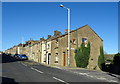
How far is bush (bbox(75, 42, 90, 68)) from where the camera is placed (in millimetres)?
36469

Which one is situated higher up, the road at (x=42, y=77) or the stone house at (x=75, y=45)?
the stone house at (x=75, y=45)

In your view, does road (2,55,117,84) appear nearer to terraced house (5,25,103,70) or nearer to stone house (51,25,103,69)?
terraced house (5,25,103,70)

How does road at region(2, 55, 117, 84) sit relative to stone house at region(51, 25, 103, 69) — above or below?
below

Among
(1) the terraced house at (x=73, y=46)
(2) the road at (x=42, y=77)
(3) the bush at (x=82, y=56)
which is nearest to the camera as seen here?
(2) the road at (x=42, y=77)

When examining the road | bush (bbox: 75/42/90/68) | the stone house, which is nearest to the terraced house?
the stone house

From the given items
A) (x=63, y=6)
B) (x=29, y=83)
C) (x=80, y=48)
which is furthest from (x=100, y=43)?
(x=29, y=83)

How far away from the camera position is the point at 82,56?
121ft

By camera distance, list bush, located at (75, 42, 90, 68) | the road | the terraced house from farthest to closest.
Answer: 1. the terraced house
2. bush, located at (75, 42, 90, 68)
3. the road

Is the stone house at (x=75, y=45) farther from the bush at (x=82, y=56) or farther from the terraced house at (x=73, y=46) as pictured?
the bush at (x=82, y=56)

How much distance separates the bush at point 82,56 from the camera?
36469 mm

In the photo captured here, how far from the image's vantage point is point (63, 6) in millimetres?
27500

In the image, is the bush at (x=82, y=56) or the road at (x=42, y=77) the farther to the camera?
the bush at (x=82, y=56)

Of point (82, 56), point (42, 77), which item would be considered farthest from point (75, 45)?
point (42, 77)

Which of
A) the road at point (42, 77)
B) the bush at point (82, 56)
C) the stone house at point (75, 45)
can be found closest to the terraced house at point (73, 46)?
the stone house at point (75, 45)
